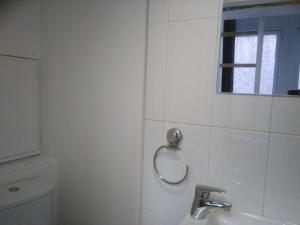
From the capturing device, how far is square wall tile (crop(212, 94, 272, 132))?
958mm

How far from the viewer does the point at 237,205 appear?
1026 mm

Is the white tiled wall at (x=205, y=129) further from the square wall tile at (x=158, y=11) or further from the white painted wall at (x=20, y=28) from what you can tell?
the white painted wall at (x=20, y=28)

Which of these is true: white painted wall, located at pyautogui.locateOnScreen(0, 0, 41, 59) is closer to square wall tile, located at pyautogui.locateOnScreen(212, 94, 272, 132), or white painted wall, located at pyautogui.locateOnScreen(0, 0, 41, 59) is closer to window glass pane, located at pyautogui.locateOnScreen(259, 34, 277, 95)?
square wall tile, located at pyautogui.locateOnScreen(212, 94, 272, 132)

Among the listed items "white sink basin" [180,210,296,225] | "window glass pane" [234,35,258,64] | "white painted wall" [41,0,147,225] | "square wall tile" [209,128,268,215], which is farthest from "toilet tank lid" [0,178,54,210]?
"window glass pane" [234,35,258,64]

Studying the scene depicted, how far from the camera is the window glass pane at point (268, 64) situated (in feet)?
3.08

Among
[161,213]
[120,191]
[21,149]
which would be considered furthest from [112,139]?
[21,149]

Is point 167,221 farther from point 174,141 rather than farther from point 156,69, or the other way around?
point 156,69

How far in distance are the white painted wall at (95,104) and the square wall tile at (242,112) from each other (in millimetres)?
393

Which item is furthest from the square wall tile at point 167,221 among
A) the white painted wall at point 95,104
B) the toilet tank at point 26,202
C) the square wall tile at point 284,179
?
the toilet tank at point 26,202

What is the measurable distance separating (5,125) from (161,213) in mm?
967

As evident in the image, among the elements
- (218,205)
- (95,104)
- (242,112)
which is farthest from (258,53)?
(95,104)

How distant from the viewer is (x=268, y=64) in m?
0.95

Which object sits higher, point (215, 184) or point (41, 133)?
point (41, 133)

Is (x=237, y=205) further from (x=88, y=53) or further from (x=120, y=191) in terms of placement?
(x=88, y=53)
